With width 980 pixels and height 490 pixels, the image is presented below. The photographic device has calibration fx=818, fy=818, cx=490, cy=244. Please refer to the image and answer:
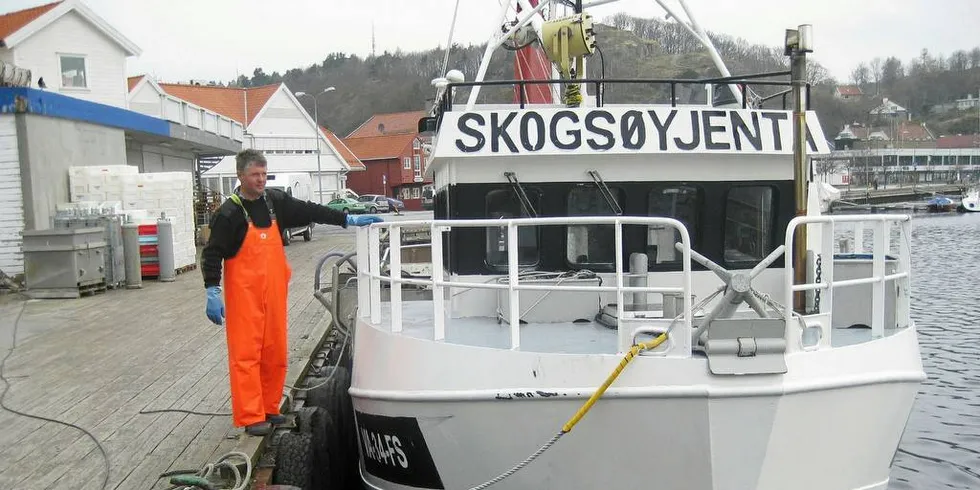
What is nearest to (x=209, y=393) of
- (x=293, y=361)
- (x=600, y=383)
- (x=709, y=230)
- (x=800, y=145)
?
(x=293, y=361)

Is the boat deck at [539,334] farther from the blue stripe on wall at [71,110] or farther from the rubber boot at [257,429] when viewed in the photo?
the blue stripe on wall at [71,110]

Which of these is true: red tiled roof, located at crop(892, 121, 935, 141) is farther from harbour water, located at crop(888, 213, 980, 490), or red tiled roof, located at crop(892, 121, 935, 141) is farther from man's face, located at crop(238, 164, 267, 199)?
man's face, located at crop(238, 164, 267, 199)

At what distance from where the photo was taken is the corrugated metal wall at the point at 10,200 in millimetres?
13461

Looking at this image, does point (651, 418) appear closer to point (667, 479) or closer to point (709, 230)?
point (667, 479)

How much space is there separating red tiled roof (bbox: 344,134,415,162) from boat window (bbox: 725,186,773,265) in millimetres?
64568

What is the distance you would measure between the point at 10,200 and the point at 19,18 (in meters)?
13.9

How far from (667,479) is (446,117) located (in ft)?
9.76

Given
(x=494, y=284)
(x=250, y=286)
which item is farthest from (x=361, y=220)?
(x=494, y=284)

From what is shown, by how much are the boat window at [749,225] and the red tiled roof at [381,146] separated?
6457cm

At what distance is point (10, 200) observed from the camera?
13.5 m

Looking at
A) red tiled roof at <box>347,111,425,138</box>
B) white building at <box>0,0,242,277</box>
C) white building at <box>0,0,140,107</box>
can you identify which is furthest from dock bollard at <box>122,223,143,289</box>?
red tiled roof at <box>347,111,425,138</box>

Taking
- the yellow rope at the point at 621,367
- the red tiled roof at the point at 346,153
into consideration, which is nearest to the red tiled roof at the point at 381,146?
the red tiled roof at the point at 346,153

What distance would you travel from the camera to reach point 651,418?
4.30 meters

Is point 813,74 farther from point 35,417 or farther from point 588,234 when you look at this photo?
point 35,417
